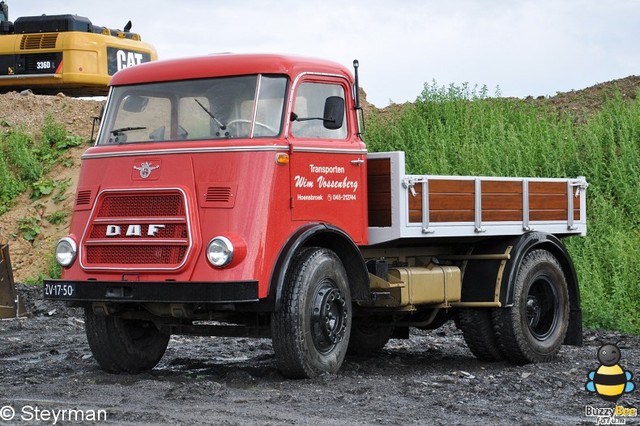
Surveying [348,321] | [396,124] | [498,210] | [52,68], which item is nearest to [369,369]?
[348,321]

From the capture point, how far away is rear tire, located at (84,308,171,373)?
10.5 meters

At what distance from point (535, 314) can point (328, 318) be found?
3281mm

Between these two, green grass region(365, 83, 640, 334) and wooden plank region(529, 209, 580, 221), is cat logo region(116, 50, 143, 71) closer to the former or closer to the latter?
green grass region(365, 83, 640, 334)

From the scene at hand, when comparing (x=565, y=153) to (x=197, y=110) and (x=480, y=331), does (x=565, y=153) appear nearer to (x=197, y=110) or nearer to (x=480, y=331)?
(x=480, y=331)

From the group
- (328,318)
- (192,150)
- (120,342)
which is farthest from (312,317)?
(120,342)

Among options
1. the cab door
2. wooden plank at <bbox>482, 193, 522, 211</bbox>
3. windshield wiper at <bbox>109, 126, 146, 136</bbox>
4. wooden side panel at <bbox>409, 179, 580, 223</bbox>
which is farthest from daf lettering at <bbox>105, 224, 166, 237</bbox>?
wooden plank at <bbox>482, 193, 522, 211</bbox>

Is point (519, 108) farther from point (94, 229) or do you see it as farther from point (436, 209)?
point (94, 229)

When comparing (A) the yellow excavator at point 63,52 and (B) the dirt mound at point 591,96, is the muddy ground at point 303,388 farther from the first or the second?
(A) the yellow excavator at point 63,52

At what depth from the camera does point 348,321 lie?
10055 millimetres

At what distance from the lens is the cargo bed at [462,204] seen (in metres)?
10.6

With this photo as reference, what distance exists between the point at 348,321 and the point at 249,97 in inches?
86.3

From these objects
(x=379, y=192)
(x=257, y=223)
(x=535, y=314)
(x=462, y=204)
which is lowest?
(x=535, y=314)

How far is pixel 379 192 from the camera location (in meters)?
10.6

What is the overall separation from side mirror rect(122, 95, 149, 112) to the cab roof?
0.49 ft
